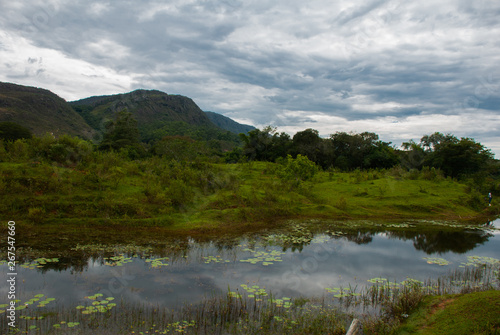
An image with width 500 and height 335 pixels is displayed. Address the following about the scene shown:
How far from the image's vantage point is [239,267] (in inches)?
368

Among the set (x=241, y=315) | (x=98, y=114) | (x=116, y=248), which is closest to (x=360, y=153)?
(x=116, y=248)

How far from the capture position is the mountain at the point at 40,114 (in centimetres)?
6894

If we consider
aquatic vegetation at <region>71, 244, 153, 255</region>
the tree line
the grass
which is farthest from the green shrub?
the tree line

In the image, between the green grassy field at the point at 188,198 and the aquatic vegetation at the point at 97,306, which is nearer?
the aquatic vegetation at the point at 97,306

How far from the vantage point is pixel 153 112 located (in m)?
142

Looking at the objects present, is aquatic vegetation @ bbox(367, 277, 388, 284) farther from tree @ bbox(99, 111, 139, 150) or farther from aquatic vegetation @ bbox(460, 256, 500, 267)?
tree @ bbox(99, 111, 139, 150)

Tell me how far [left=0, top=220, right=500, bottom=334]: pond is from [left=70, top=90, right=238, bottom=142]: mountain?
3271 inches

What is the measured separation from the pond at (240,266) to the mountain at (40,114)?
225ft

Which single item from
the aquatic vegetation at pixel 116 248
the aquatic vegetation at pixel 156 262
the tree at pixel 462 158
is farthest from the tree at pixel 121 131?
the tree at pixel 462 158

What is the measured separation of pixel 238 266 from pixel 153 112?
14332 cm

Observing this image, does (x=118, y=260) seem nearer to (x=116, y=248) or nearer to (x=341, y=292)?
(x=116, y=248)

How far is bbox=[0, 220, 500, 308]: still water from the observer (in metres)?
7.41

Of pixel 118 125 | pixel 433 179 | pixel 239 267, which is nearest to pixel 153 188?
pixel 239 267

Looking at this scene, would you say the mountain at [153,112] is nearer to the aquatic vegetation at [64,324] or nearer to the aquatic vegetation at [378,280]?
the aquatic vegetation at [378,280]
